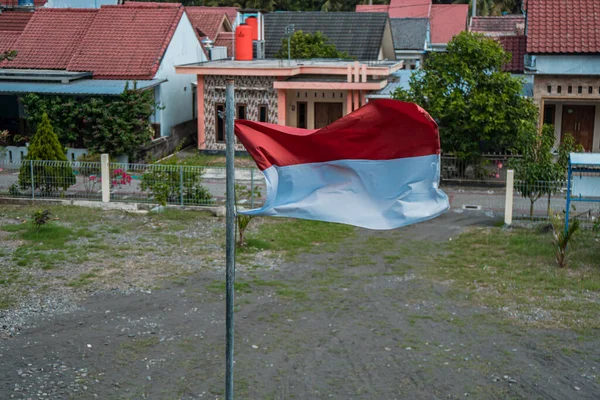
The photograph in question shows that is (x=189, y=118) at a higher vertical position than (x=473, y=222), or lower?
higher

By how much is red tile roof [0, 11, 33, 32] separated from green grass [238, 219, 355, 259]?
752 inches

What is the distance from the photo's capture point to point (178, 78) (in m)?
33.3

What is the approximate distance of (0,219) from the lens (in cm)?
2106

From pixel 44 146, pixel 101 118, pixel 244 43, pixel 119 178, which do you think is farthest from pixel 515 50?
pixel 44 146

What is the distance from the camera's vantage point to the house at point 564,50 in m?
27.8

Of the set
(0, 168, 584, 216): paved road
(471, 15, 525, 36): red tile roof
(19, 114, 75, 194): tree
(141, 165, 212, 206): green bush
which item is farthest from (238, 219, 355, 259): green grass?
(471, 15, 525, 36): red tile roof

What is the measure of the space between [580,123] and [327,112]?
9.43 meters

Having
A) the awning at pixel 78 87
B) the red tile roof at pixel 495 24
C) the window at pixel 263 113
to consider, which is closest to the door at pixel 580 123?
the window at pixel 263 113

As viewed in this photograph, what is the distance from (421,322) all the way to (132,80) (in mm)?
18745

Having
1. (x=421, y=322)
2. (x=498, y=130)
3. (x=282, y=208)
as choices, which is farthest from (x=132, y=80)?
(x=282, y=208)

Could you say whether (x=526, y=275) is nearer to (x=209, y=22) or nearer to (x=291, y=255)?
(x=291, y=255)

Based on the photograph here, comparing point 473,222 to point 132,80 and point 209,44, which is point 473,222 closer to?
point 132,80

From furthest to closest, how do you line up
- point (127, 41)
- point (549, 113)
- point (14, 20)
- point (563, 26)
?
1. point (14, 20)
2. point (127, 41)
3. point (549, 113)
4. point (563, 26)

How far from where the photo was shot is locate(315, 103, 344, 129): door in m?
31.5
